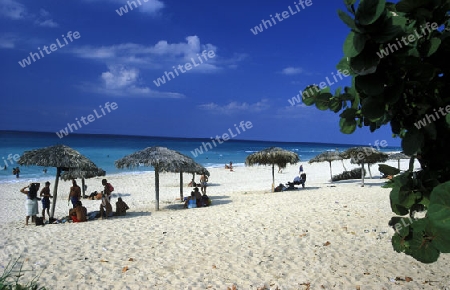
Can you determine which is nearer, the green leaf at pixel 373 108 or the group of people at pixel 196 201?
the green leaf at pixel 373 108

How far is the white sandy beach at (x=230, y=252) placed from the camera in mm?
4723

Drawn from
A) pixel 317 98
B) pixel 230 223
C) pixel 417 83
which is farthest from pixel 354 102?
pixel 230 223

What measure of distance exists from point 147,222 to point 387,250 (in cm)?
573

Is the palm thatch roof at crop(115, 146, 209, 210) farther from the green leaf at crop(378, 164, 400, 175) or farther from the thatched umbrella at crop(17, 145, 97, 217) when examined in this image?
the green leaf at crop(378, 164, 400, 175)

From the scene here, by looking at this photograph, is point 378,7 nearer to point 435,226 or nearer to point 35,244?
point 435,226

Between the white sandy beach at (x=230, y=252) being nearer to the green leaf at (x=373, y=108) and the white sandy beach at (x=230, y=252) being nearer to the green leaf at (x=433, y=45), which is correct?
the green leaf at (x=373, y=108)

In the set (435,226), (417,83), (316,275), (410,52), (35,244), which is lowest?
(316,275)

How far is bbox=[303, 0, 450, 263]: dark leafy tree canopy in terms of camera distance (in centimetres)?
95

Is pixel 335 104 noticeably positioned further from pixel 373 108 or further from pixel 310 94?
pixel 373 108

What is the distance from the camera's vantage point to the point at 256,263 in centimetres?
537

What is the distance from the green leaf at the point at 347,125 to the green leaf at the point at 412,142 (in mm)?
348

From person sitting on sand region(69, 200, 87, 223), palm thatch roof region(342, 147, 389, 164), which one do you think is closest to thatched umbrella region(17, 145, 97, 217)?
person sitting on sand region(69, 200, 87, 223)

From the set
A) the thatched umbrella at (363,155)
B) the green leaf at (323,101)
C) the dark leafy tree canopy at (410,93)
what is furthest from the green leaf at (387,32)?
the thatched umbrella at (363,155)

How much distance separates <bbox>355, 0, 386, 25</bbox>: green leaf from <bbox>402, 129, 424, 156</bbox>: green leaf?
2.12 feet
